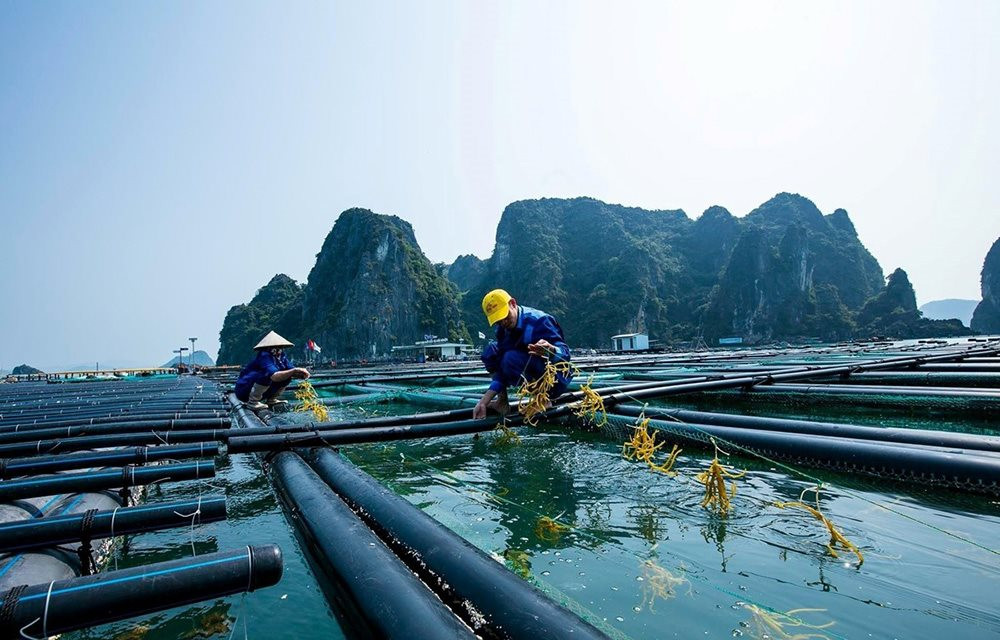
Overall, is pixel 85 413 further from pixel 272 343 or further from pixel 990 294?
pixel 990 294

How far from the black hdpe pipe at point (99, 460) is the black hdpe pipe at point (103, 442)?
509 mm

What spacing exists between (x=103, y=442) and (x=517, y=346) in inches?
118

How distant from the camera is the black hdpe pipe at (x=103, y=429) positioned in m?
3.43

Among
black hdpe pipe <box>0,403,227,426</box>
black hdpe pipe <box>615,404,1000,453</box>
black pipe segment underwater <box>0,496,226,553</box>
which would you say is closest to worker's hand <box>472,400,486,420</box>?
black hdpe pipe <box>615,404,1000,453</box>

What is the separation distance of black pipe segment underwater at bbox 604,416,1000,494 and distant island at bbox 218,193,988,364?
87220 millimetres

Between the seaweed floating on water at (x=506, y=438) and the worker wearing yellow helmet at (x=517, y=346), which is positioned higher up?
the worker wearing yellow helmet at (x=517, y=346)

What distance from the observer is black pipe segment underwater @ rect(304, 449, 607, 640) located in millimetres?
1094

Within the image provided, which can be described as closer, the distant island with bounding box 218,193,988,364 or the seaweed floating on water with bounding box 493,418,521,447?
the seaweed floating on water with bounding box 493,418,521,447

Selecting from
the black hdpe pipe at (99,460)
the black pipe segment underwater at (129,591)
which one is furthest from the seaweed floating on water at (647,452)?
the black hdpe pipe at (99,460)

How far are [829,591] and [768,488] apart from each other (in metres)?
1.17

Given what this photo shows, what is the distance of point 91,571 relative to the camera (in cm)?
173

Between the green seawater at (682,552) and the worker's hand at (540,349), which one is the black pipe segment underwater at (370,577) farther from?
the worker's hand at (540,349)

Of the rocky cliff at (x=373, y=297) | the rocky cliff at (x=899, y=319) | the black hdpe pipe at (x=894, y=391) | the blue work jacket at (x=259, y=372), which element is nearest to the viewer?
the black hdpe pipe at (x=894, y=391)

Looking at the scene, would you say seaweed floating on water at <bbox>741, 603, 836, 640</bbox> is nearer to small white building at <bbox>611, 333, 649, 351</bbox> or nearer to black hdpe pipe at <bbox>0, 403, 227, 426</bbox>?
black hdpe pipe at <bbox>0, 403, 227, 426</bbox>
